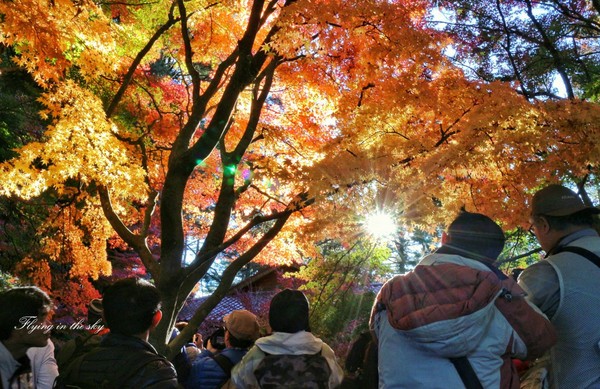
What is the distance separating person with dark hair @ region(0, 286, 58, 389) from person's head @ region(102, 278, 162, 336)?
58 cm

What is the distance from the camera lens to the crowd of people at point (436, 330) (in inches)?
72.1

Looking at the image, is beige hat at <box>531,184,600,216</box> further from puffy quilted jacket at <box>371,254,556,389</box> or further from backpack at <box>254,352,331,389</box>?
backpack at <box>254,352,331,389</box>

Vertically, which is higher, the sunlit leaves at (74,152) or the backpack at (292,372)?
the sunlit leaves at (74,152)

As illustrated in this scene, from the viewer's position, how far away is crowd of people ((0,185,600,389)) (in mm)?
1831

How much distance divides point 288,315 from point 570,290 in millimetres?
1474

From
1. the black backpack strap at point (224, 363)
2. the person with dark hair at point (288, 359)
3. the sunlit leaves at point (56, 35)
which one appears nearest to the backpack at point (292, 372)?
the person with dark hair at point (288, 359)

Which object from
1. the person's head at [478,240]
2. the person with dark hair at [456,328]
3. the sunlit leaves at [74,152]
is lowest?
the person with dark hair at [456,328]

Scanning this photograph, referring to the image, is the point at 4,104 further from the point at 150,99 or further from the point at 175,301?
the point at 175,301

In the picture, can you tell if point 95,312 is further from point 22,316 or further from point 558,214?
point 558,214

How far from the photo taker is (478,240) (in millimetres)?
2102

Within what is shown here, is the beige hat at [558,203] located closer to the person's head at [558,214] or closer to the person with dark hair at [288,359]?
the person's head at [558,214]

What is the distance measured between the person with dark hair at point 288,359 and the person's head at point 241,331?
507mm

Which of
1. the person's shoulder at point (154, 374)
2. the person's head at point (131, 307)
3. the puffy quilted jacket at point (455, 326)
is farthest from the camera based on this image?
the person's head at point (131, 307)

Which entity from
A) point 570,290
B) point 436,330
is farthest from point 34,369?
point 570,290
